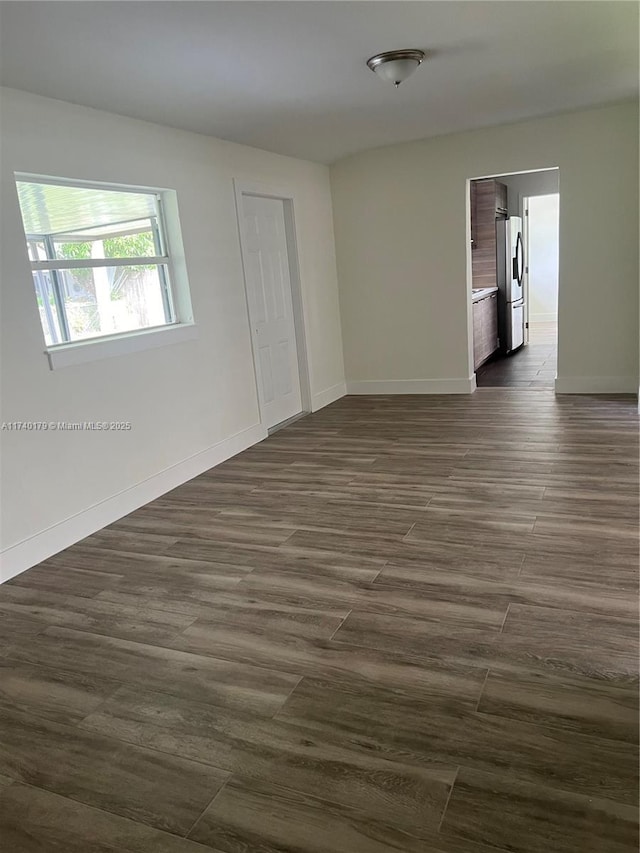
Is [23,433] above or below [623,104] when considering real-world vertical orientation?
below

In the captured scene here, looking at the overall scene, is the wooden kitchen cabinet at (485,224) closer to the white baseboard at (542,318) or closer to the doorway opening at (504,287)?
the doorway opening at (504,287)

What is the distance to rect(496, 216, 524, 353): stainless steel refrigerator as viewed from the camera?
792 cm

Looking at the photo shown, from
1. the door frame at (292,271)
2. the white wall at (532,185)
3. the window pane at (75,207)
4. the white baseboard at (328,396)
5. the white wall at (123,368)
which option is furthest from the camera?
the white wall at (532,185)

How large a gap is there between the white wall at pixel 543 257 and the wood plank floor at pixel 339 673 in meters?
7.97

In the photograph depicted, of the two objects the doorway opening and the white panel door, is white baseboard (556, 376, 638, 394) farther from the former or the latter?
the white panel door

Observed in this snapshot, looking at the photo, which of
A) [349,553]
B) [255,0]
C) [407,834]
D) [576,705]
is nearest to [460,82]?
[255,0]

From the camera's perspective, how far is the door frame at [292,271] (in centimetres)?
515

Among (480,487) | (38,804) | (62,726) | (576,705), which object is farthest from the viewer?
(480,487)

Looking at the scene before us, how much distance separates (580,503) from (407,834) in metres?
2.32

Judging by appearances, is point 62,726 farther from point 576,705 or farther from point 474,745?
point 576,705

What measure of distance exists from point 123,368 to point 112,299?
457 mm

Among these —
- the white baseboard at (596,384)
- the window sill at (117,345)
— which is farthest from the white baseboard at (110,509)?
the white baseboard at (596,384)

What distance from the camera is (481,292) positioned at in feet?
24.4

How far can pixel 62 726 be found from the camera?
210cm
